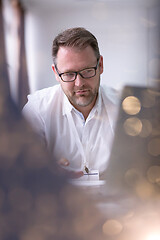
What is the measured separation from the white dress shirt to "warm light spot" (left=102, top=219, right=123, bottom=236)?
0.54 ft

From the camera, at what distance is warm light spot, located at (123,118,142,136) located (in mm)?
707

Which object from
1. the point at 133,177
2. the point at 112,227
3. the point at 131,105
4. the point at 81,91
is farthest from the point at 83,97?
the point at 112,227

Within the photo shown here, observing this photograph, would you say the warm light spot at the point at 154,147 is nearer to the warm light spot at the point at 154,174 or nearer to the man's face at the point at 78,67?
the warm light spot at the point at 154,174

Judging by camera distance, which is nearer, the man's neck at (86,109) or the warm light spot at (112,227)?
the warm light spot at (112,227)

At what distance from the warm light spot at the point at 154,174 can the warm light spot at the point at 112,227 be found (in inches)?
6.1

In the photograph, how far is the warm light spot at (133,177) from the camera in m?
0.69

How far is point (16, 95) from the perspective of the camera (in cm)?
57

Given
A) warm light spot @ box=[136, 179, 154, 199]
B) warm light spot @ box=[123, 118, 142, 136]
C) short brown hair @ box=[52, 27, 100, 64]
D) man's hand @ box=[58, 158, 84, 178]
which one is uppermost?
short brown hair @ box=[52, 27, 100, 64]

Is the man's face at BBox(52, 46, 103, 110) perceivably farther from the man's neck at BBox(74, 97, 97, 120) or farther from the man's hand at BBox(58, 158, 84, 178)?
the man's hand at BBox(58, 158, 84, 178)

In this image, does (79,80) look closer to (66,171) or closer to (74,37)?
(74,37)

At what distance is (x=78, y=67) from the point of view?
32.1 inches

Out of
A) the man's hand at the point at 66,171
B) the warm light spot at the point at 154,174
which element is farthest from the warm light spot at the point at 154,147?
the man's hand at the point at 66,171

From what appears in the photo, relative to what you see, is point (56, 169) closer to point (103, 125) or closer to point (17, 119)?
point (17, 119)

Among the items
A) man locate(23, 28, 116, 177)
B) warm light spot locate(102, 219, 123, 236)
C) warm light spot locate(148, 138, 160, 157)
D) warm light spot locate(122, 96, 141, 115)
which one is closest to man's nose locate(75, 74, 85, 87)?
man locate(23, 28, 116, 177)
